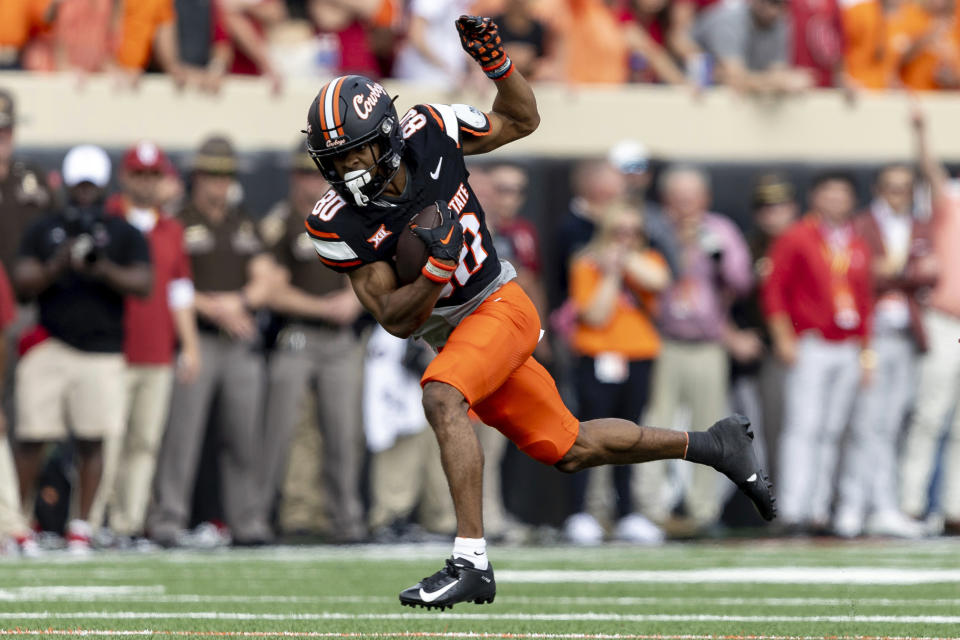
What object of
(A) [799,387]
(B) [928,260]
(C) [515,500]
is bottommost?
(C) [515,500]

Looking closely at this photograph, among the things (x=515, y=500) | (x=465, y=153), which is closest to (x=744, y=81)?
(x=515, y=500)

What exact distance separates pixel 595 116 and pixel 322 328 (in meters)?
2.58

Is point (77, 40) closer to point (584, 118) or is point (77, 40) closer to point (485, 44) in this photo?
point (584, 118)

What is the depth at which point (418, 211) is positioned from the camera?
5523 mm

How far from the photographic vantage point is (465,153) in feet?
19.1

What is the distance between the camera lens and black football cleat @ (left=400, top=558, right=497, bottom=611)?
484 cm

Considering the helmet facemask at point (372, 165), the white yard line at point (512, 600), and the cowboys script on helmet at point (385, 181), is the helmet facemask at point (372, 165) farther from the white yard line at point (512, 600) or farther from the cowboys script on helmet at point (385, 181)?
the white yard line at point (512, 600)

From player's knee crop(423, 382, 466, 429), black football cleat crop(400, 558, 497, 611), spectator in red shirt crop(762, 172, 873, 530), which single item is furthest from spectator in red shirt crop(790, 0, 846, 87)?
black football cleat crop(400, 558, 497, 611)

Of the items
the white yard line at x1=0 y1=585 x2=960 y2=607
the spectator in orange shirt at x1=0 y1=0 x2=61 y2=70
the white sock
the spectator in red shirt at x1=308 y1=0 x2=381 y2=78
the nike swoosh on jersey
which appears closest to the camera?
the white sock

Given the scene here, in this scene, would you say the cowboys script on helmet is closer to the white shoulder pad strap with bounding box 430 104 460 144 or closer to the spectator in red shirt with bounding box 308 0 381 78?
the white shoulder pad strap with bounding box 430 104 460 144

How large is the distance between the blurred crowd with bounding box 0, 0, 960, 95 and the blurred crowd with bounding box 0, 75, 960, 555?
75 cm

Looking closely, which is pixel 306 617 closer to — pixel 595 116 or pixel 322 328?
pixel 322 328

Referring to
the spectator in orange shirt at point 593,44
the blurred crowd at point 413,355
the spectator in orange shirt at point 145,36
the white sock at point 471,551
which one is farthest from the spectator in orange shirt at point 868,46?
the white sock at point 471,551

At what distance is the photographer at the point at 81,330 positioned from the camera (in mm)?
8750
